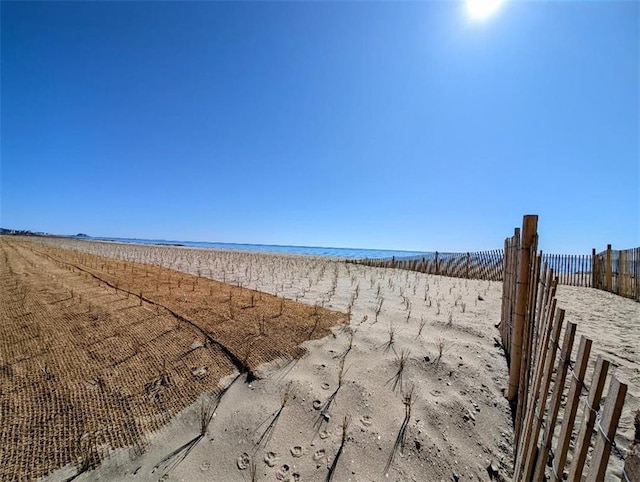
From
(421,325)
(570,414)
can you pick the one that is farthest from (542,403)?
(421,325)

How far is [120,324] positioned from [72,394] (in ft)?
5.09

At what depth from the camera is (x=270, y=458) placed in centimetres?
229

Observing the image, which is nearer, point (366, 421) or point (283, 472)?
point (283, 472)

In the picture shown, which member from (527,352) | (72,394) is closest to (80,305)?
(72,394)

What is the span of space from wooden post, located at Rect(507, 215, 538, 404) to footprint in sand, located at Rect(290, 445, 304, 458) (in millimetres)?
2149

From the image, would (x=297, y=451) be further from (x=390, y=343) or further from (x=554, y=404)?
(x=390, y=343)

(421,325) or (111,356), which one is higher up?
(421,325)

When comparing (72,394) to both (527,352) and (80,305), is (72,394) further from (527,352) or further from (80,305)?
(527,352)

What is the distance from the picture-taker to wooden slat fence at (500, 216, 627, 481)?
1.00 meters

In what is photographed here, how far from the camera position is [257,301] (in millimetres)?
5691

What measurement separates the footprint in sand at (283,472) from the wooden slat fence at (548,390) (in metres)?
1.50

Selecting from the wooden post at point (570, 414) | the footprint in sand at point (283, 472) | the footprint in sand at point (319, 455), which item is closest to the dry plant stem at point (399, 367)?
the footprint in sand at point (319, 455)

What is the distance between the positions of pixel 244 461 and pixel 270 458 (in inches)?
7.4

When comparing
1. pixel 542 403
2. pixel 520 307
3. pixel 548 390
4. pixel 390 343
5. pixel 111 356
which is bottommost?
pixel 111 356
